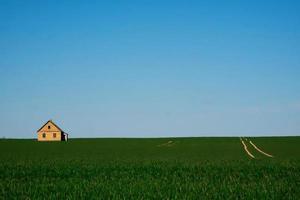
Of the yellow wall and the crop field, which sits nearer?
the crop field

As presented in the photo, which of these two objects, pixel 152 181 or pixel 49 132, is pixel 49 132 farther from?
pixel 152 181

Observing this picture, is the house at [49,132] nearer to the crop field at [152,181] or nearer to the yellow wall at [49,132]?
the yellow wall at [49,132]

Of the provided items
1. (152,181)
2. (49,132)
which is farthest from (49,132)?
(152,181)

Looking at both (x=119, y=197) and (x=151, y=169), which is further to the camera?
(x=151, y=169)

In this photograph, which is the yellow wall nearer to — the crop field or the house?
the house

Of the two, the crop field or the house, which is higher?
the house

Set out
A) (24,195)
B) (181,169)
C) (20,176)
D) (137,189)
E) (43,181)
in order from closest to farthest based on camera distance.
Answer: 1. (24,195)
2. (137,189)
3. (43,181)
4. (20,176)
5. (181,169)

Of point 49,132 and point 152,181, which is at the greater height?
point 49,132

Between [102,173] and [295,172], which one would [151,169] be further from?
[295,172]

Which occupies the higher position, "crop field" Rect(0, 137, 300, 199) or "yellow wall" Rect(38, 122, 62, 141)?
"yellow wall" Rect(38, 122, 62, 141)

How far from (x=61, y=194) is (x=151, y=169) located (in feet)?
27.8

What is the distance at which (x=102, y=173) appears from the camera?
19969 mm

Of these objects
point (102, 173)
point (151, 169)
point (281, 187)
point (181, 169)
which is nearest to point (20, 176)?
point (102, 173)

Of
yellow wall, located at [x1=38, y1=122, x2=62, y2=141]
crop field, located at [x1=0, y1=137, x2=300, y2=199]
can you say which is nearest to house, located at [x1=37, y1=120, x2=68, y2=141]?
yellow wall, located at [x1=38, y1=122, x2=62, y2=141]
